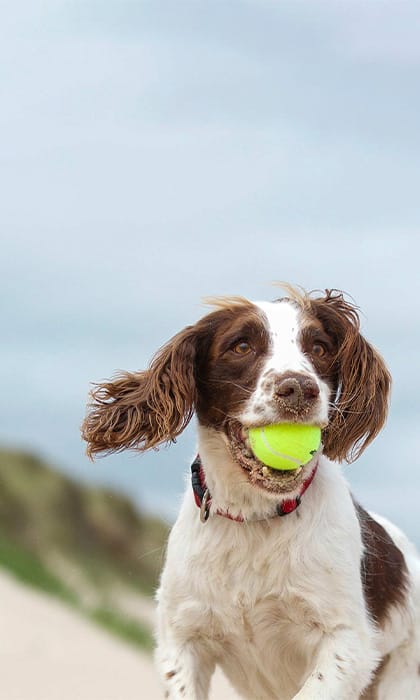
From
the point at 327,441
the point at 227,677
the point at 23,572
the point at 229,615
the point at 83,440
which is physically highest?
the point at 327,441

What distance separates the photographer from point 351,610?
6785 millimetres

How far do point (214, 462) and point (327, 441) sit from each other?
70 centimetres

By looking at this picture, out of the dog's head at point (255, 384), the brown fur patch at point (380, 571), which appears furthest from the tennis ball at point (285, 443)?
the brown fur patch at point (380, 571)

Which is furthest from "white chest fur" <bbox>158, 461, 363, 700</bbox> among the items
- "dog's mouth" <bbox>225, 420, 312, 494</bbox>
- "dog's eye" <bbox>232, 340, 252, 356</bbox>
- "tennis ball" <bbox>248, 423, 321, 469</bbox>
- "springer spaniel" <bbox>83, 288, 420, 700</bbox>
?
"dog's eye" <bbox>232, 340, 252, 356</bbox>

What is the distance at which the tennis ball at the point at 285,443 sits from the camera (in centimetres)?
622

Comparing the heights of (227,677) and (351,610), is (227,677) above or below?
below

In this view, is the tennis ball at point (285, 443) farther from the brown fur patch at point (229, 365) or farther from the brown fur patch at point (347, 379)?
the brown fur patch at point (347, 379)

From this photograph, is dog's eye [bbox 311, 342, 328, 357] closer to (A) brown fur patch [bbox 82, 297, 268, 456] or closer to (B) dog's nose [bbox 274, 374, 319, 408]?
(A) brown fur patch [bbox 82, 297, 268, 456]

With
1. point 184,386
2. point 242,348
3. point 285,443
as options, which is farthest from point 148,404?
point 285,443

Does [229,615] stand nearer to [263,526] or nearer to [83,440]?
[263,526]

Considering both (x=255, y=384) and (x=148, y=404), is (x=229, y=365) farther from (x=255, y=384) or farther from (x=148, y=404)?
(x=148, y=404)

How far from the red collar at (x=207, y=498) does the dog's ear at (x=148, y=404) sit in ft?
0.88

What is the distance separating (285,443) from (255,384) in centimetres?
35

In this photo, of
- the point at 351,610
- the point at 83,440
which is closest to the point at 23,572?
the point at 83,440
